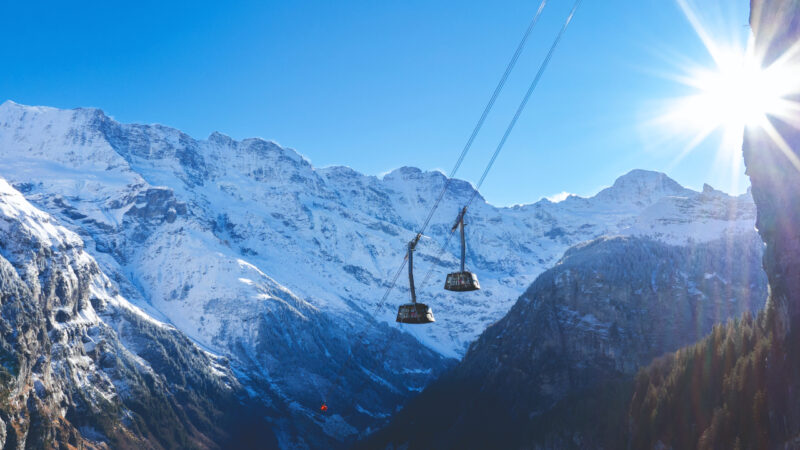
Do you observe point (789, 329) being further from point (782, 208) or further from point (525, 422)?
point (525, 422)

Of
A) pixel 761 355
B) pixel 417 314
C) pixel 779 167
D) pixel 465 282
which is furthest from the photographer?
pixel 761 355

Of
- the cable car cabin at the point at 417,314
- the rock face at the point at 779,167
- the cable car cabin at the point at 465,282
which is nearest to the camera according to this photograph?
the cable car cabin at the point at 465,282

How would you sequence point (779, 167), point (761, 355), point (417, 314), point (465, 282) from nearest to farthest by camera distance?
point (465, 282) < point (417, 314) < point (779, 167) < point (761, 355)

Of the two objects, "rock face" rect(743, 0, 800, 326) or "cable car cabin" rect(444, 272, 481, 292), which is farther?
"rock face" rect(743, 0, 800, 326)

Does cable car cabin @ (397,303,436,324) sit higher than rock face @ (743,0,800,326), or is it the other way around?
rock face @ (743,0,800,326)

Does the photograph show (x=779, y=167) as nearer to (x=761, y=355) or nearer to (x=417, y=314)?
(x=417, y=314)

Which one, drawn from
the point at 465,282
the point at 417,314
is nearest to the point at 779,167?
the point at 465,282

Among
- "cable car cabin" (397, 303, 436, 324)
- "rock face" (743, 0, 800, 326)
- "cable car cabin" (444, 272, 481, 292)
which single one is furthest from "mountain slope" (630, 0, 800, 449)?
"cable car cabin" (397, 303, 436, 324)

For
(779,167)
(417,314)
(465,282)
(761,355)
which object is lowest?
(417,314)

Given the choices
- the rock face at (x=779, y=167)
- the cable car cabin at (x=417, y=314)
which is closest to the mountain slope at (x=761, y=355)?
the rock face at (x=779, y=167)

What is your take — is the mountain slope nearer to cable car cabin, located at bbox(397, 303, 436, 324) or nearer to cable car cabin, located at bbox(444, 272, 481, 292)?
cable car cabin, located at bbox(444, 272, 481, 292)

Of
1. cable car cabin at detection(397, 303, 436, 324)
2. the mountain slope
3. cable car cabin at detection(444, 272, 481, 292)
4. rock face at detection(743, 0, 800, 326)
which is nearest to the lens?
cable car cabin at detection(444, 272, 481, 292)

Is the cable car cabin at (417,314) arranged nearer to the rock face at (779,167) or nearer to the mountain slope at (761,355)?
the rock face at (779,167)
